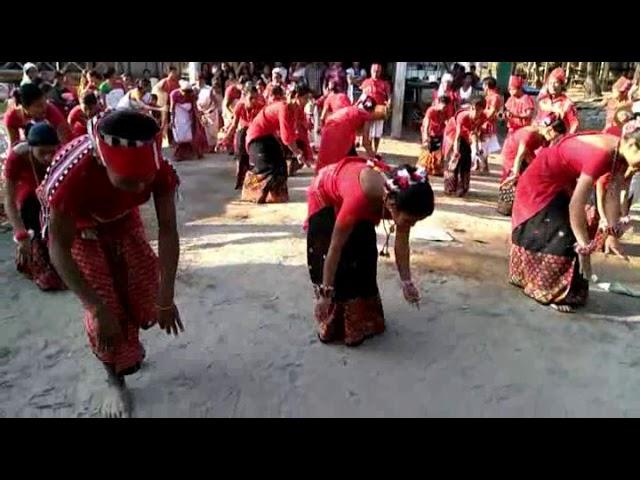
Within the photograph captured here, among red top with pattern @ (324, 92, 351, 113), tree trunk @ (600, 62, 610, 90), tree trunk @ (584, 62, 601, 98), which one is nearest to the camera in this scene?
red top with pattern @ (324, 92, 351, 113)

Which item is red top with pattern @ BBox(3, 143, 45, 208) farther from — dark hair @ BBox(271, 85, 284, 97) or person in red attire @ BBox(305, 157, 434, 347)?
dark hair @ BBox(271, 85, 284, 97)

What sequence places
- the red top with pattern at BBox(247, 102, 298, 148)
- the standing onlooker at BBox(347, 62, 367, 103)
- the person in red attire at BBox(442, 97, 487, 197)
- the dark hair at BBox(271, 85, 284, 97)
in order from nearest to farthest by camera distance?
the red top with pattern at BBox(247, 102, 298, 148)
the person in red attire at BBox(442, 97, 487, 197)
the dark hair at BBox(271, 85, 284, 97)
the standing onlooker at BBox(347, 62, 367, 103)

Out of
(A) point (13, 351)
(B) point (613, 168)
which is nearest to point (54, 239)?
(A) point (13, 351)

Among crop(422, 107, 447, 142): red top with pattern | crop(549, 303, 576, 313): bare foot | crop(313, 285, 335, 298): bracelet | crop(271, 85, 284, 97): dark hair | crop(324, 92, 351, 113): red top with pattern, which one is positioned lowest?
crop(549, 303, 576, 313): bare foot

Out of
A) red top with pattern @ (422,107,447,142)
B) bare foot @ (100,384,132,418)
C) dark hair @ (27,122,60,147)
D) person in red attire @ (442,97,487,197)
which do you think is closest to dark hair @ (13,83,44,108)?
dark hair @ (27,122,60,147)

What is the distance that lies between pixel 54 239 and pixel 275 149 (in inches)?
180

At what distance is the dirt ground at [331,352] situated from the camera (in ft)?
9.83

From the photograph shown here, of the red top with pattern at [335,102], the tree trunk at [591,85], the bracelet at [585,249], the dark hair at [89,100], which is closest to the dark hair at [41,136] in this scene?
the dark hair at [89,100]

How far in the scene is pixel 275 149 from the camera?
6.73m

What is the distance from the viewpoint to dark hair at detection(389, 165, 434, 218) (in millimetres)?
2836

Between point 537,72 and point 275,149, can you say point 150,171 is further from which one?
point 537,72

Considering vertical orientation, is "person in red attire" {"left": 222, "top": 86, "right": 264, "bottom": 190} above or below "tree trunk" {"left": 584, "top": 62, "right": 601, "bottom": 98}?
below

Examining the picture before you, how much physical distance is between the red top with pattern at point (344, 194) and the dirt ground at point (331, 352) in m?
0.85
